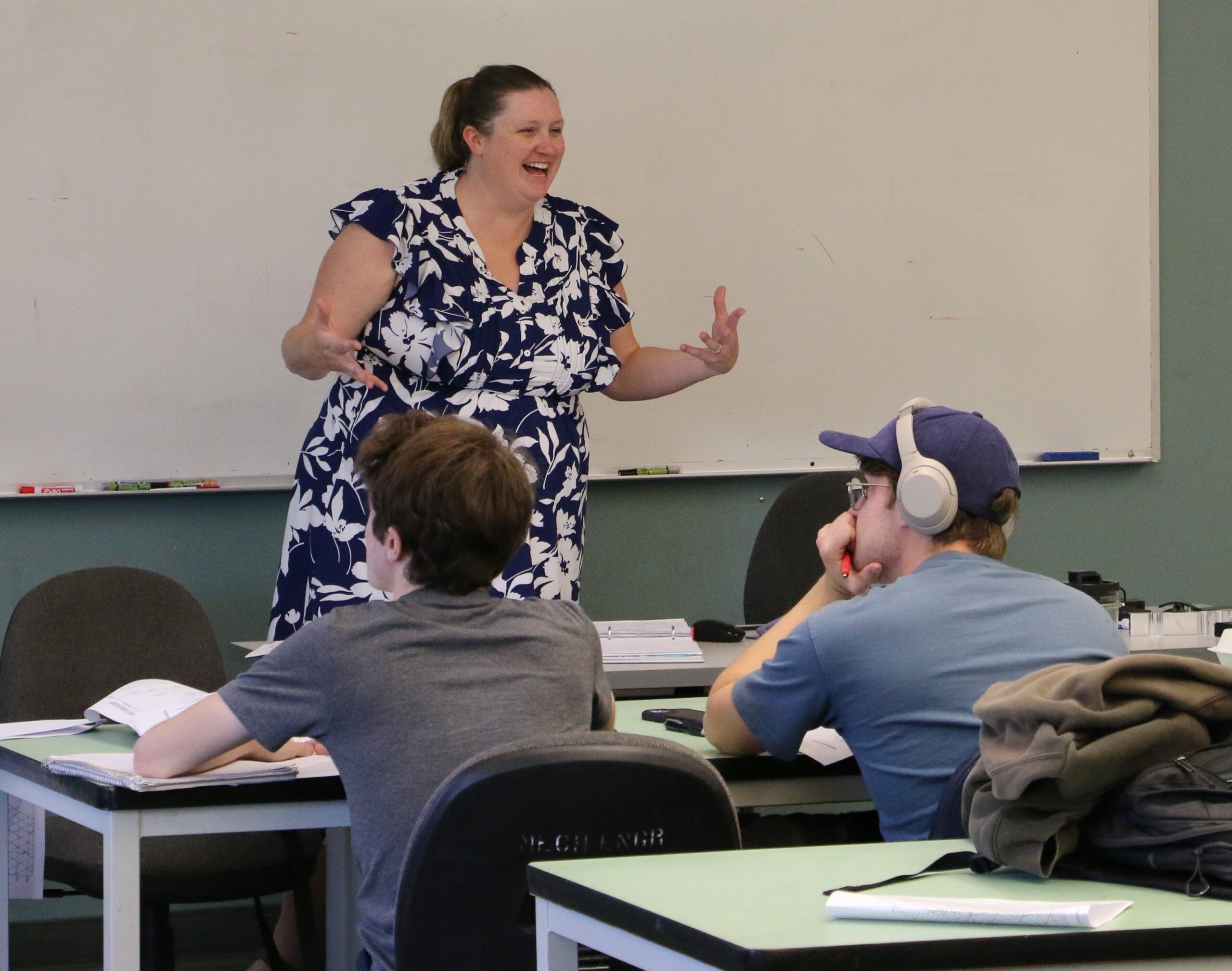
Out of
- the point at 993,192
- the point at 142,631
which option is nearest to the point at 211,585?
the point at 142,631

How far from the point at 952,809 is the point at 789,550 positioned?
2009mm

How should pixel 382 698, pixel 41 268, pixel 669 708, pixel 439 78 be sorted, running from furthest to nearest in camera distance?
pixel 439 78
pixel 41 268
pixel 669 708
pixel 382 698

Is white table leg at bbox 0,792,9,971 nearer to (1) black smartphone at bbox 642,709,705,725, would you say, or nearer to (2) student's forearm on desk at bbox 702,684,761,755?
(1) black smartphone at bbox 642,709,705,725

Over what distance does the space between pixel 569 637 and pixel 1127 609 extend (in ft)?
5.39

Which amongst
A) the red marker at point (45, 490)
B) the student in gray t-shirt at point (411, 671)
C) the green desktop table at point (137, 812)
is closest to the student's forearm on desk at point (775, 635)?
the student in gray t-shirt at point (411, 671)

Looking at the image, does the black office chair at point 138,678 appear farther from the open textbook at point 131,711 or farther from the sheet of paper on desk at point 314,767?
the sheet of paper on desk at point 314,767

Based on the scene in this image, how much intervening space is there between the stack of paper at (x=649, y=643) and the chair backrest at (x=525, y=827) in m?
1.02

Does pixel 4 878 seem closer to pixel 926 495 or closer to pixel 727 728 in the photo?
pixel 727 728

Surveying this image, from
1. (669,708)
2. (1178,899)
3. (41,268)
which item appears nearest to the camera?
(1178,899)

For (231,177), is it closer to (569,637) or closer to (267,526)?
(267,526)

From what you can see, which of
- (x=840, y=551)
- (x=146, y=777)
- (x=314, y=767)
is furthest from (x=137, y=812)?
(x=840, y=551)

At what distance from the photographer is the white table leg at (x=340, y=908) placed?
2.62 m

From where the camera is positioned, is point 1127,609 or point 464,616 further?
point 1127,609

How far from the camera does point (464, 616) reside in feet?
5.84
